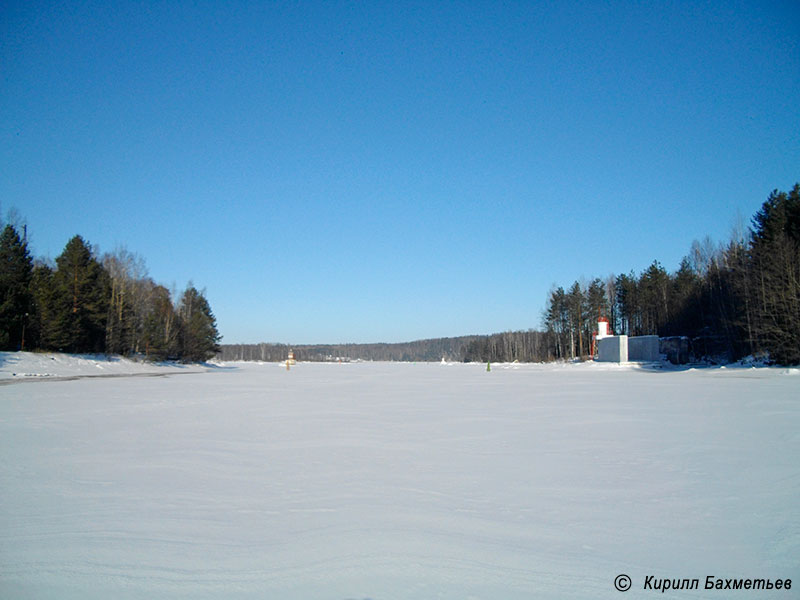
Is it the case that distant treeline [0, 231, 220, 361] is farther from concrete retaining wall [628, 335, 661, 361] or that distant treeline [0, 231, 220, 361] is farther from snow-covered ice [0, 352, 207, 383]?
concrete retaining wall [628, 335, 661, 361]

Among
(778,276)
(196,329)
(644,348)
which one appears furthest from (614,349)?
(196,329)

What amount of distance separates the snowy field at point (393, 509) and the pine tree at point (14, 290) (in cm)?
2628

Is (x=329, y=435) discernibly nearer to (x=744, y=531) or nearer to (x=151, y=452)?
(x=151, y=452)

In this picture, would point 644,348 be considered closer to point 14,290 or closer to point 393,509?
point 393,509

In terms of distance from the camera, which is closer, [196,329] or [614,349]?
[614,349]

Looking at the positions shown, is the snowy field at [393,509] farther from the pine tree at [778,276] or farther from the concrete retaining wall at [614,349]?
the concrete retaining wall at [614,349]

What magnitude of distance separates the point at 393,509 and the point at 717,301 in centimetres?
4820

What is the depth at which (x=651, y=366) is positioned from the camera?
40625 millimetres

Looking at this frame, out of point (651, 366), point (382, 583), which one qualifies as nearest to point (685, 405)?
point (382, 583)

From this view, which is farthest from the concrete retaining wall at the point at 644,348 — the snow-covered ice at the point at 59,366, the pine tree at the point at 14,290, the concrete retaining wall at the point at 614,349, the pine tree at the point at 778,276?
the pine tree at the point at 14,290

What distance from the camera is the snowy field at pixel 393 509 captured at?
303 centimetres

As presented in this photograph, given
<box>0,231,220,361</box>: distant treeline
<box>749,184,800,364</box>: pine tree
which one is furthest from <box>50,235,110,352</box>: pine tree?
<box>749,184,800,364</box>: pine tree

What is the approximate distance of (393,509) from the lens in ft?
14.1

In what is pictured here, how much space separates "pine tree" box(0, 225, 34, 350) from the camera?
29.1 meters
